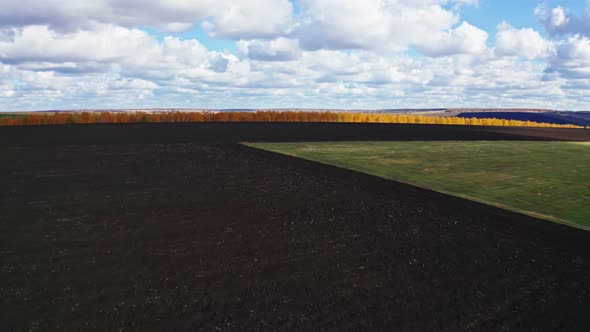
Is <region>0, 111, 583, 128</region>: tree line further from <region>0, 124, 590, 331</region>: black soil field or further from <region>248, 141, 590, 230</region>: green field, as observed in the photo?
<region>0, 124, 590, 331</region>: black soil field

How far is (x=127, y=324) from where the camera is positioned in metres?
8.10

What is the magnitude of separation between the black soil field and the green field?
2378mm

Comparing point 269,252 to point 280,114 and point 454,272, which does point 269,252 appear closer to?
point 454,272

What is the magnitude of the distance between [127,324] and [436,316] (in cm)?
633

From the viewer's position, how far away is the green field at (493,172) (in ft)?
62.9

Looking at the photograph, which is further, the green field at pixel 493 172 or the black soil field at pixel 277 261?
the green field at pixel 493 172

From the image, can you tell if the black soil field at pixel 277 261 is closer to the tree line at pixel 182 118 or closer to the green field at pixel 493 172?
the green field at pixel 493 172

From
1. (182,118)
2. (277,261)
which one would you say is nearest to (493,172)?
(277,261)

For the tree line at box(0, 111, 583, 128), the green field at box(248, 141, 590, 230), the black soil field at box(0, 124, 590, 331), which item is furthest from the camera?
the tree line at box(0, 111, 583, 128)

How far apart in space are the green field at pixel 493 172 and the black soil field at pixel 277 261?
238 cm

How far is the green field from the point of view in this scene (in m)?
19.2

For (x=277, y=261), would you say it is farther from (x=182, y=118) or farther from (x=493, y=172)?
(x=182, y=118)

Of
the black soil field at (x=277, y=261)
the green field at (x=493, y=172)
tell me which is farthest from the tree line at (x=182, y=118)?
the black soil field at (x=277, y=261)

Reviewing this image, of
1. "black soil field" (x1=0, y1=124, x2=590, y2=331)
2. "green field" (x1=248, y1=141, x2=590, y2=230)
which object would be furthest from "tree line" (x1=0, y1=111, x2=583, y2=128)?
"black soil field" (x1=0, y1=124, x2=590, y2=331)
